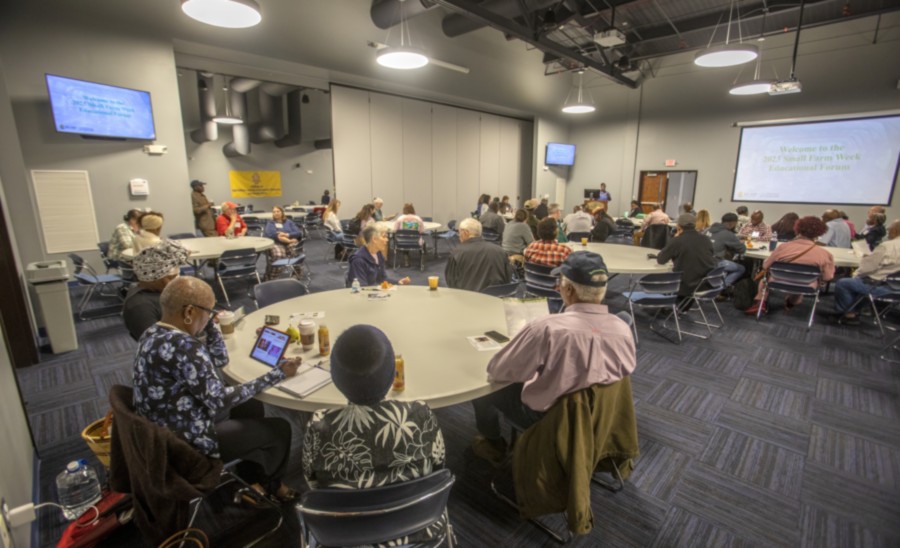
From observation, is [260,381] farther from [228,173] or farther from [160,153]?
[228,173]

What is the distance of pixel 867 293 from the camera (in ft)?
15.8

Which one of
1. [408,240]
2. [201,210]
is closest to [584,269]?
[408,240]

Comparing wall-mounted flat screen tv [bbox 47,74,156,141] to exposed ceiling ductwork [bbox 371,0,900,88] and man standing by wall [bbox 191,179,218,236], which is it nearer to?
man standing by wall [bbox 191,179,218,236]

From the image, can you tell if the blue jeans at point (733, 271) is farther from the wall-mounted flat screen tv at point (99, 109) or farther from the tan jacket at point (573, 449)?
the wall-mounted flat screen tv at point (99, 109)

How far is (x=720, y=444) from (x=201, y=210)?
8727 millimetres

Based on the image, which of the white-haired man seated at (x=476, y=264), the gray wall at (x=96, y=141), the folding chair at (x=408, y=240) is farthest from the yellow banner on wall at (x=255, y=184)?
the white-haired man seated at (x=476, y=264)

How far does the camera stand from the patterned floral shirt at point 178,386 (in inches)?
61.9

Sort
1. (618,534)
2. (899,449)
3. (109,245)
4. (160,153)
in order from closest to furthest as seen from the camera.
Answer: (618,534), (899,449), (109,245), (160,153)

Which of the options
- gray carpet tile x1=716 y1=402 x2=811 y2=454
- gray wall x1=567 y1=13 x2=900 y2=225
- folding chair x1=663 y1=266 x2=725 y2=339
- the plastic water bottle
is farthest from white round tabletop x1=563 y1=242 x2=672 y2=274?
gray wall x1=567 y1=13 x2=900 y2=225

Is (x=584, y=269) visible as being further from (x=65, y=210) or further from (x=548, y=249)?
(x=65, y=210)

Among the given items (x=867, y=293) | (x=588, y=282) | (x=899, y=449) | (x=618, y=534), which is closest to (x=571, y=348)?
(x=588, y=282)

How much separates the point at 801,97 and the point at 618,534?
13370mm

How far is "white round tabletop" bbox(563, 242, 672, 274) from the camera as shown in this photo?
4.52m

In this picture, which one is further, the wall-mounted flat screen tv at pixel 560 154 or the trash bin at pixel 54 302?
the wall-mounted flat screen tv at pixel 560 154
